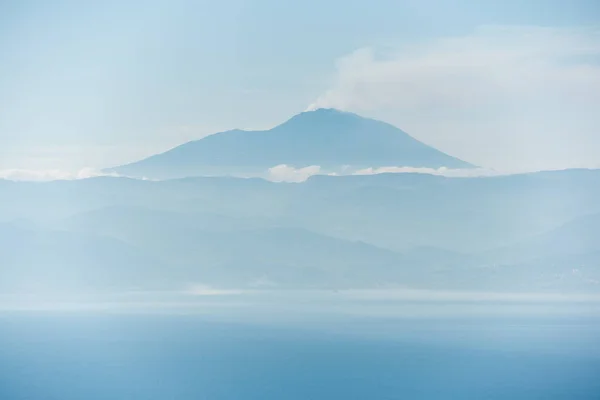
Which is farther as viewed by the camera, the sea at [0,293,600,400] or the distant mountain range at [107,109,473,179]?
the distant mountain range at [107,109,473,179]

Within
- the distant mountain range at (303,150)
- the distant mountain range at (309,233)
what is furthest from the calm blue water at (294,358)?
the distant mountain range at (303,150)

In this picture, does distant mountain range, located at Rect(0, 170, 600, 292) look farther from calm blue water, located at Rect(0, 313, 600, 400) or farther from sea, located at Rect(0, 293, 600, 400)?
calm blue water, located at Rect(0, 313, 600, 400)

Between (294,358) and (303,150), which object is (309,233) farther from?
(294,358)

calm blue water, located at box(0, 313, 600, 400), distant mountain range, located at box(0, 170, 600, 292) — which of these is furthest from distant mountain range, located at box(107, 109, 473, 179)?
calm blue water, located at box(0, 313, 600, 400)

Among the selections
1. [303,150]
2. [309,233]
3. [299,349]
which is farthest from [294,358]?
[303,150]

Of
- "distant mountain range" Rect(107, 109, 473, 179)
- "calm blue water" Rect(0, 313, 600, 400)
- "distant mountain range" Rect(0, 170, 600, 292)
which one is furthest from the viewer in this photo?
"distant mountain range" Rect(107, 109, 473, 179)

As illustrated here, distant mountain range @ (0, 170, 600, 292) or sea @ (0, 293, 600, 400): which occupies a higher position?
distant mountain range @ (0, 170, 600, 292)

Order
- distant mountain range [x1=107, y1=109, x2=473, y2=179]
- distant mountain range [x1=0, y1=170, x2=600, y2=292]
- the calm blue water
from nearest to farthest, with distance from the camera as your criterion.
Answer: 1. the calm blue water
2. distant mountain range [x1=0, y1=170, x2=600, y2=292]
3. distant mountain range [x1=107, y1=109, x2=473, y2=179]
